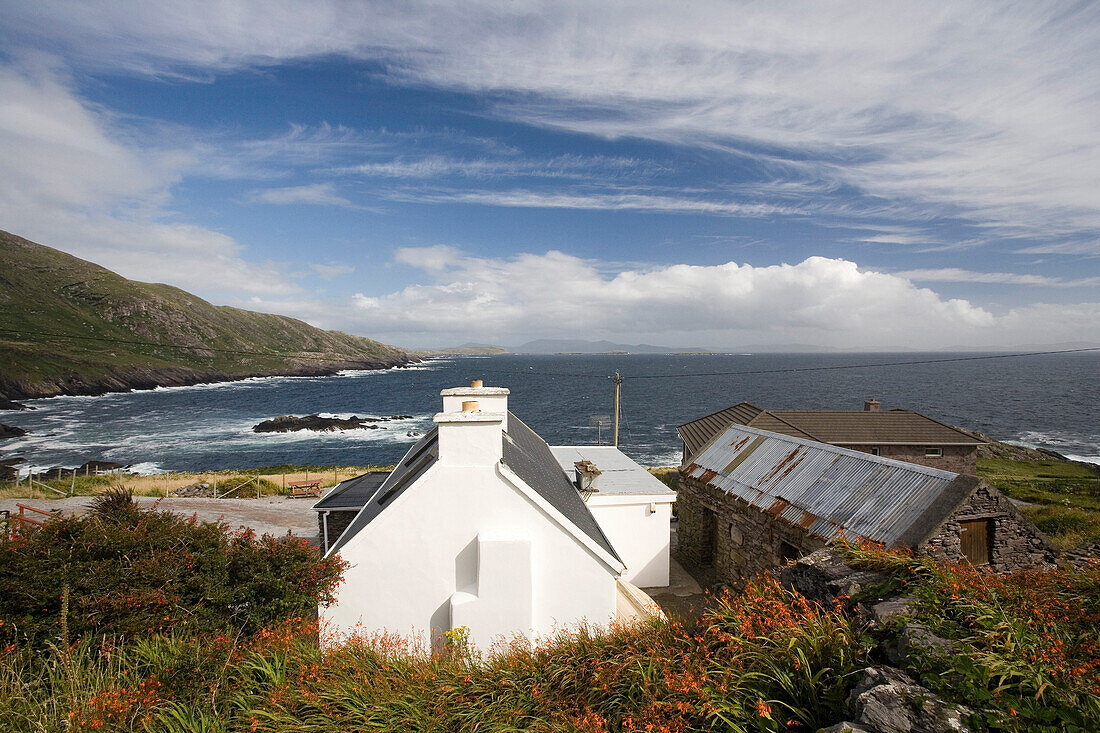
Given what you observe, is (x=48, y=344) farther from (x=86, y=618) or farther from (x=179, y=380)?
(x=86, y=618)

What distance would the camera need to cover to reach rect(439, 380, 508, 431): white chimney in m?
11.7

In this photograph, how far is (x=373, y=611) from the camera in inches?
369

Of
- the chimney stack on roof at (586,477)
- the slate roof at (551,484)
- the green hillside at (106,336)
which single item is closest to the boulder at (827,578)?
the slate roof at (551,484)

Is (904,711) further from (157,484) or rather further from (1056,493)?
(157,484)

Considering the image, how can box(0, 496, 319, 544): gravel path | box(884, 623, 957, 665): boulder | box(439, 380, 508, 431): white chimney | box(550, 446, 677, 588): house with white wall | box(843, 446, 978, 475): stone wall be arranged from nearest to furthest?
1. box(884, 623, 957, 665): boulder
2. box(439, 380, 508, 431): white chimney
3. box(550, 446, 677, 588): house with white wall
4. box(0, 496, 319, 544): gravel path
5. box(843, 446, 978, 475): stone wall

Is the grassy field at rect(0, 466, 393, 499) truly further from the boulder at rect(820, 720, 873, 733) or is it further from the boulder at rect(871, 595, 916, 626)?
the boulder at rect(820, 720, 873, 733)

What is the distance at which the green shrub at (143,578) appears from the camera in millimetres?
6711

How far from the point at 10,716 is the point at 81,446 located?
7559 centimetres

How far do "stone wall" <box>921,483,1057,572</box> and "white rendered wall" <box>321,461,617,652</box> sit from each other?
681cm

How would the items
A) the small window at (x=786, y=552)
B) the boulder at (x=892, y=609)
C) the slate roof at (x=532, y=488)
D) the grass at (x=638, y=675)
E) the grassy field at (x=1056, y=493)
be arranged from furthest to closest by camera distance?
the grassy field at (x=1056, y=493) → the small window at (x=786, y=552) → the slate roof at (x=532, y=488) → the boulder at (x=892, y=609) → the grass at (x=638, y=675)

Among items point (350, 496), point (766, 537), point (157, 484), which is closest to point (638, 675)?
point (766, 537)

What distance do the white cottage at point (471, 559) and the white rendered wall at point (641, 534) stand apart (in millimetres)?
6070

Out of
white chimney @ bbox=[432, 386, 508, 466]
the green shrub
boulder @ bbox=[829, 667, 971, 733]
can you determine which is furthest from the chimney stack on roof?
boulder @ bbox=[829, 667, 971, 733]

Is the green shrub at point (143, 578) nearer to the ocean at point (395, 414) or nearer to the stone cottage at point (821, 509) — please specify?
the stone cottage at point (821, 509)
